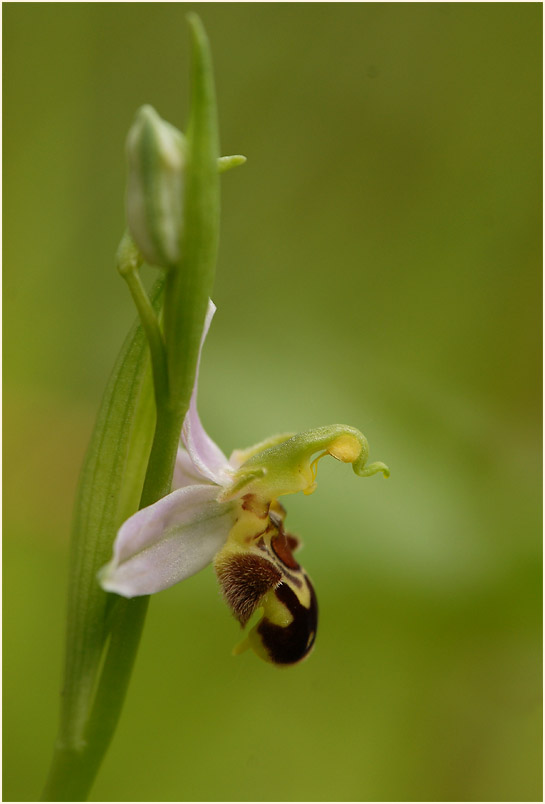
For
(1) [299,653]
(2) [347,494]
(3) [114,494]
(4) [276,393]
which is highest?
(4) [276,393]

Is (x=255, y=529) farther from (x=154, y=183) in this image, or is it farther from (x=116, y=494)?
(x=154, y=183)

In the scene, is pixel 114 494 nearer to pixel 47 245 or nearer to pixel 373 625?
pixel 373 625

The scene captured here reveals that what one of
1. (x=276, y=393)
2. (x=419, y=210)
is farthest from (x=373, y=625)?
(x=419, y=210)

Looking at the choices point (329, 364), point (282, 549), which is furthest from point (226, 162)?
point (329, 364)

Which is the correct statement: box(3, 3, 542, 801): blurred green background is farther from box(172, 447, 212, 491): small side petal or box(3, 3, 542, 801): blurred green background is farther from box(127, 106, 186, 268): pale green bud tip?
box(127, 106, 186, 268): pale green bud tip

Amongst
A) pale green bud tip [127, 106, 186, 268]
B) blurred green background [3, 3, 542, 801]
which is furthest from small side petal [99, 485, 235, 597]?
blurred green background [3, 3, 542, 801]
